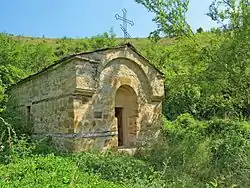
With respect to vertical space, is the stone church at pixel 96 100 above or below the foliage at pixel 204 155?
above

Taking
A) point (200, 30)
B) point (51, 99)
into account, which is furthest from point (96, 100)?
point (200, 30)

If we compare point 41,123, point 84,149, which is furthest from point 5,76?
point 84,149

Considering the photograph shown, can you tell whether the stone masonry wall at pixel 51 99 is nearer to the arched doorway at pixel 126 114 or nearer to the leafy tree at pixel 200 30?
the arched doorway at pixel 126 114

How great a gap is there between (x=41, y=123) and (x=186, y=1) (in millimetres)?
7679

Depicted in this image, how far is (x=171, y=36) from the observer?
13.4m

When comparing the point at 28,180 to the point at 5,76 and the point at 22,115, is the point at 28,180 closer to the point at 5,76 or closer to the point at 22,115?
the point at 22,115

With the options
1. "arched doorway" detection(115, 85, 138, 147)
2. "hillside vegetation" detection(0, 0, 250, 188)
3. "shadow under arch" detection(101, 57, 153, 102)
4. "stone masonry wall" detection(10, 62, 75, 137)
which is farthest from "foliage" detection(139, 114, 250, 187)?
"stone masonry wall" detection(10, 62, 75, 137)

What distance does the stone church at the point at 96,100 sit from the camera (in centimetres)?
1111

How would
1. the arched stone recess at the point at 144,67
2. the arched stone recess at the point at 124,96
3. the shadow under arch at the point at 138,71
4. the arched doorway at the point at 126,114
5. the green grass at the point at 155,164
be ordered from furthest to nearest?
the arched doorway at the point at 126,114
the shadow under arch at the point at 138,71
the arched stone recess at the point at 144,67
the arched stone recess at the point at 124,96
the green grass at the point at 155,164

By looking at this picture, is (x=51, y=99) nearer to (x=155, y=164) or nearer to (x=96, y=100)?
(x=96, y=100)

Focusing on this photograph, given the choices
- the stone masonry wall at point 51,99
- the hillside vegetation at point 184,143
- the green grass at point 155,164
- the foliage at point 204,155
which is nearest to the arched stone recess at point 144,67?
the hillside vegetation at point 184,143

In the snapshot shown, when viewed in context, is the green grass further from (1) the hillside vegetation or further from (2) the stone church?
(2) the stone church

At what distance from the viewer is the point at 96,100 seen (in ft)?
38.3

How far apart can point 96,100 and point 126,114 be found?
8.23 ft
